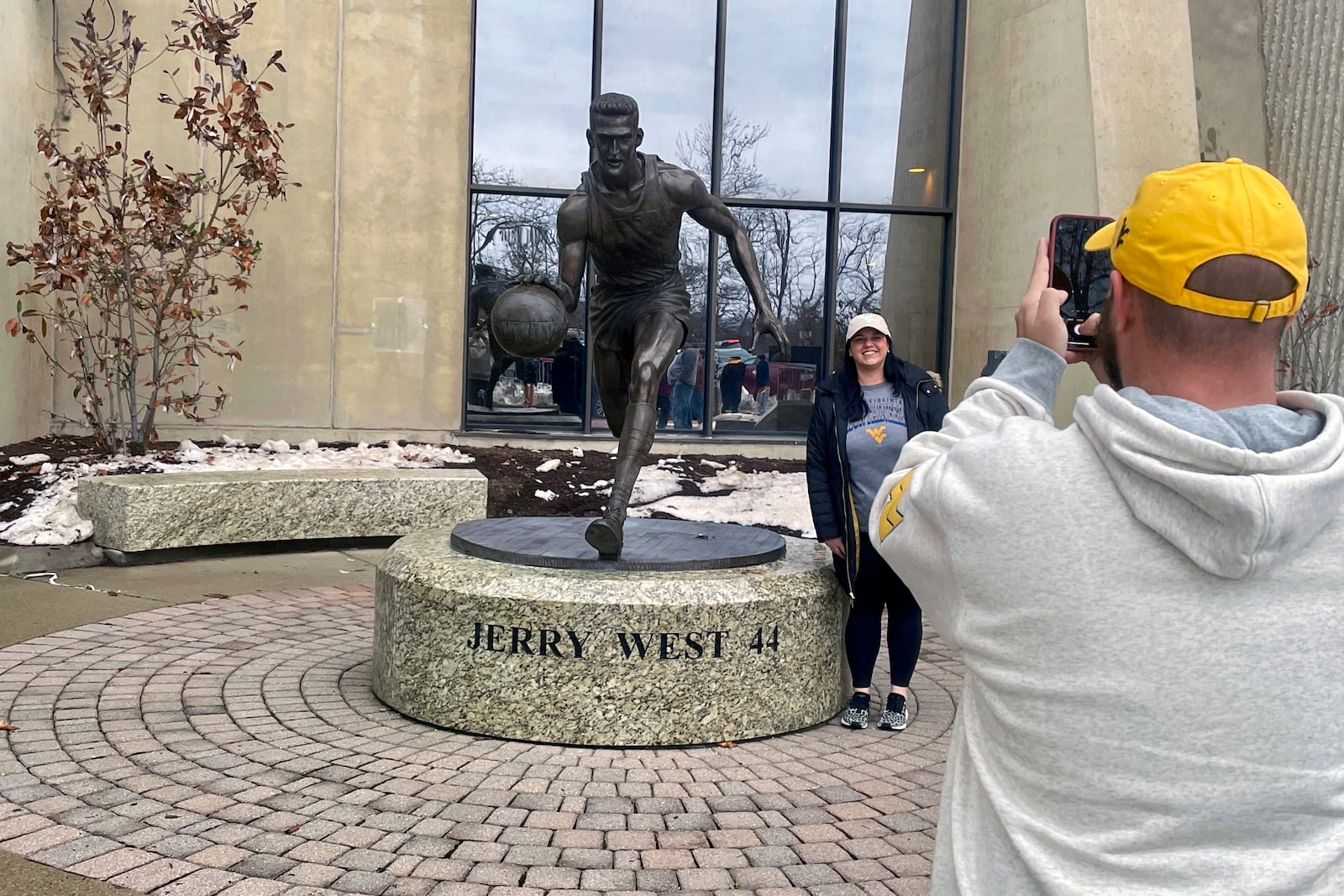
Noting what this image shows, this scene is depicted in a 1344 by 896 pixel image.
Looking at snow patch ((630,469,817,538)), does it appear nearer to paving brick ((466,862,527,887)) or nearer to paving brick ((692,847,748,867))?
paving brick ((692,847,748,867))

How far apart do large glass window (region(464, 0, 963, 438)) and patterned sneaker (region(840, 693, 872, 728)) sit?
867cm

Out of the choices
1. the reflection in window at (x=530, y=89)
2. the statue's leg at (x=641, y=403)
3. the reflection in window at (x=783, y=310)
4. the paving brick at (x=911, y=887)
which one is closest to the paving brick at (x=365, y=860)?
the paving brick at (x=911, y=887)

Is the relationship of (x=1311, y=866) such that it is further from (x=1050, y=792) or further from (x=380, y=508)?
(x=380, y=508)

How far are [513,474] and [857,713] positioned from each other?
21.3 feet

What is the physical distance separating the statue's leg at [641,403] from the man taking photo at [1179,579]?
3.92 metres

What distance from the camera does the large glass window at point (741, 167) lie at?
13.4m

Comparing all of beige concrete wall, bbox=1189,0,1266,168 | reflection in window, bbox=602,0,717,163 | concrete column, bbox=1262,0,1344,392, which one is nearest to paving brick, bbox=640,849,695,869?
concrete column, bbox=1262,0,1344,392

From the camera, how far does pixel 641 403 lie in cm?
568

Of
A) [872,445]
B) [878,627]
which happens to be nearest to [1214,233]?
[872,445]

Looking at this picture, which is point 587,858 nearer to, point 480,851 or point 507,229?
point 480,851

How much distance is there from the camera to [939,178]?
1431 cm

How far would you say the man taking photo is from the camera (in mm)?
1210

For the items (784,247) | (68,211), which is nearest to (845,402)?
(68,211)

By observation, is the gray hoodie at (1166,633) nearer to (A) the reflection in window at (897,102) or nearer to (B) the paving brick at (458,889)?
(B) the paving brick at (458,889)
